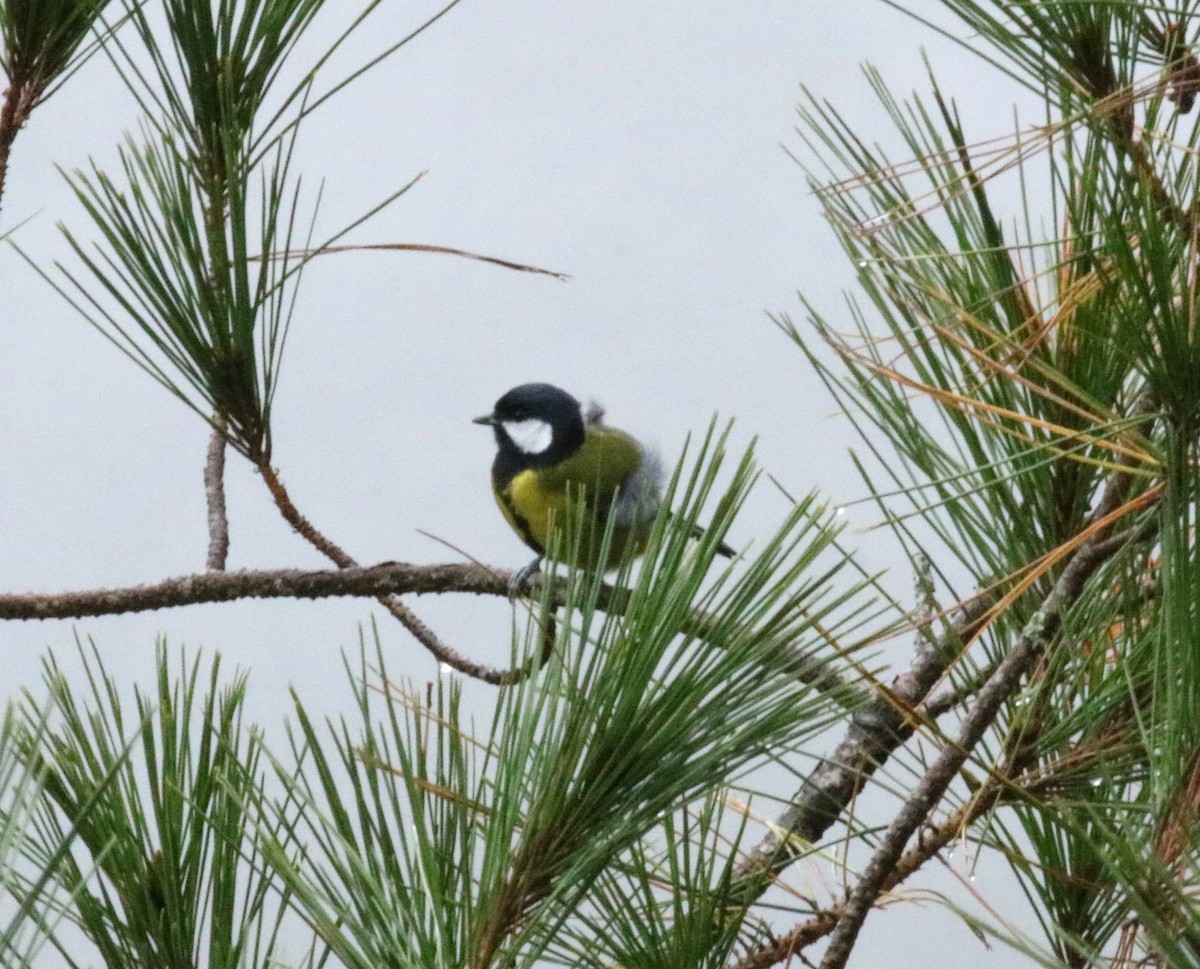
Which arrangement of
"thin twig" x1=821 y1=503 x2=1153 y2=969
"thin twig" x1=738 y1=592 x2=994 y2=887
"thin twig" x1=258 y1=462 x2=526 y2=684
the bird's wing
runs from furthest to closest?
the bird's wing → "thin twig" x1=258 y1=462 x2=526 y2=684 → "thin twig" x1=738 y1=592 x2=994 y2=887 → "thin twig" x1=821 y1=503 x2=1153 y2=969

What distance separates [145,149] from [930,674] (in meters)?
0.38

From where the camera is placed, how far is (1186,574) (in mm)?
378

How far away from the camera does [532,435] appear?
1.19 m

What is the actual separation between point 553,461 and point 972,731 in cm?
73

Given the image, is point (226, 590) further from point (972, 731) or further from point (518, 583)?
point (972, 731)

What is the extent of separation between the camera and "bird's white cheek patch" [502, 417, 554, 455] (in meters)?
1.17

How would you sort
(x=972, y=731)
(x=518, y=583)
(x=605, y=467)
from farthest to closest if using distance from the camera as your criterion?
(x=605, y=467)
(x=518, y=583)
(x=972, y=731)

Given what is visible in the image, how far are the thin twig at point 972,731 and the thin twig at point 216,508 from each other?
13.7 inches

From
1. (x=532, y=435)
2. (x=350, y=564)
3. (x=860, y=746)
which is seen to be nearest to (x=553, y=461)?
(x=532, y=435)

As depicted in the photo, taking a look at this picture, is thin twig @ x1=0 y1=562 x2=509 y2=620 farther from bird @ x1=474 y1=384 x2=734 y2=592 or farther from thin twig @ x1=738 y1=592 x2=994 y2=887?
bird @ x1=474 y1=384 x2=734 y2=592

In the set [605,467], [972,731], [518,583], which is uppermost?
[605,467]

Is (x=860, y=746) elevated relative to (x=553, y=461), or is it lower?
lower

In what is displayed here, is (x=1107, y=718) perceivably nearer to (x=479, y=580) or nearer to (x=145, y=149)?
(x=479, y=580)

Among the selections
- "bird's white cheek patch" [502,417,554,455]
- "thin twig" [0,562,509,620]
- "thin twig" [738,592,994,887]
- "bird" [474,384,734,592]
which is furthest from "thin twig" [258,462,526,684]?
"bird's white cheek patch" [502,417,554,455]
